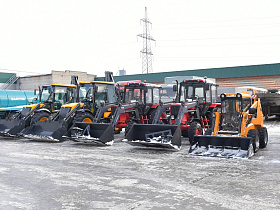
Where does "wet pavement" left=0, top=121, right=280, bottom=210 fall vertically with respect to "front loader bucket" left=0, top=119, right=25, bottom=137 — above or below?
below

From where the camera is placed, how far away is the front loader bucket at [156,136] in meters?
9.88

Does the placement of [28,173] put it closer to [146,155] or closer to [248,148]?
[146,155]

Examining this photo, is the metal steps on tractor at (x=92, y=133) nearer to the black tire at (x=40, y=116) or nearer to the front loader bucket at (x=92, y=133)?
the front loader bucket at (x=92, y=133)

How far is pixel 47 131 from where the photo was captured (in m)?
12.8

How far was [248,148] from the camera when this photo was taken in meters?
8.46

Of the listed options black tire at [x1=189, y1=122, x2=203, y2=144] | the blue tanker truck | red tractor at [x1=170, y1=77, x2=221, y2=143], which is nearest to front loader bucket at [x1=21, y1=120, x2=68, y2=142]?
red tractor at [x1=170, y1=77, x2=221, y2=143]

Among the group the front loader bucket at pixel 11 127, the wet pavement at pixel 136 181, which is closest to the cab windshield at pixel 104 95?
the front loader bucket at pixel 11 127

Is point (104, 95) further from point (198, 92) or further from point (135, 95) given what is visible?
point (198, 92)

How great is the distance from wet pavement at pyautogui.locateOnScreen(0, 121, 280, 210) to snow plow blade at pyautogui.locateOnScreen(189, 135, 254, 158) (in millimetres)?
274

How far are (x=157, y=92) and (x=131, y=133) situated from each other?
4888mm

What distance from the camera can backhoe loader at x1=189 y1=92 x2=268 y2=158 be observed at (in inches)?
341

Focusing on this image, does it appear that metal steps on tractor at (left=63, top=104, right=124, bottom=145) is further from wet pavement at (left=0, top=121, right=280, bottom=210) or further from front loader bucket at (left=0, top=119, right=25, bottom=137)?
front loader bucket at (left=0, top=119, right=25, bottom=137)

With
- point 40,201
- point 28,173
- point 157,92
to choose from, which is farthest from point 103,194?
point 157,92

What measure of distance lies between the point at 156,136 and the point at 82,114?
392cm
